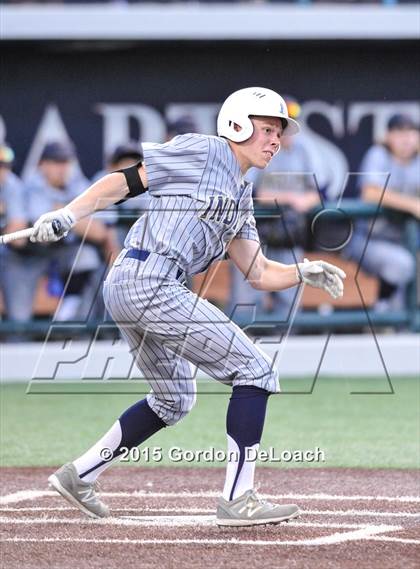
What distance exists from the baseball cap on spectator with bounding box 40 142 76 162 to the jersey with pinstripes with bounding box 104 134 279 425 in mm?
6624

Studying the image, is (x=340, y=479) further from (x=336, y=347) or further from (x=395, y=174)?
(x=395, y=174)

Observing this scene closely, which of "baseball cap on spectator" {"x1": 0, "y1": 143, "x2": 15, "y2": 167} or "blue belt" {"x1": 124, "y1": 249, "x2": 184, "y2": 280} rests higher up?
"blue belt" {"x1": 124, "y1": 249, "x2": 184, "y2": 280}

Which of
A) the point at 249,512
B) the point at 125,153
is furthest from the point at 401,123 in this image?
the point at 249,512

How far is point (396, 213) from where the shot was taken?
11.9 m

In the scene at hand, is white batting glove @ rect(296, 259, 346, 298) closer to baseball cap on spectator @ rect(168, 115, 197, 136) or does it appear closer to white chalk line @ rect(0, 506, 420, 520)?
white chalk line @ rect(0, 506, 420, 520)

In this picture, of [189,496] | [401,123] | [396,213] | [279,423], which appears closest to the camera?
[189,496]

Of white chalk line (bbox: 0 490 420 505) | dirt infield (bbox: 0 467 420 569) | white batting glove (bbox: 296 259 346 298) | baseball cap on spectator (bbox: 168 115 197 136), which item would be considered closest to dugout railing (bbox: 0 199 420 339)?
baseball cap on spectator (bbox: 168 115 197 136)

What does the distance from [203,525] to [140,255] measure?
1.16 meters

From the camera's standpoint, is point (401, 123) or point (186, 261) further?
point (401, 123)

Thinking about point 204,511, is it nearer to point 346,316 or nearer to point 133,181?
point 133,181

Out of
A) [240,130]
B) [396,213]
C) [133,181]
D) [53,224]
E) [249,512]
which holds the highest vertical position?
[240,130]

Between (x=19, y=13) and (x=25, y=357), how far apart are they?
3.41 meters

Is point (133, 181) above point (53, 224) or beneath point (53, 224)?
above

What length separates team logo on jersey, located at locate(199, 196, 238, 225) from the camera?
526 cm
